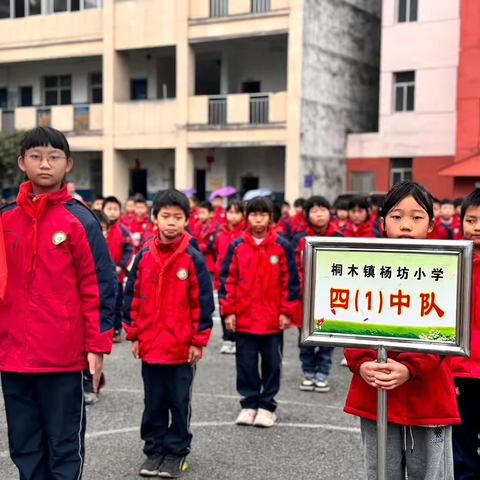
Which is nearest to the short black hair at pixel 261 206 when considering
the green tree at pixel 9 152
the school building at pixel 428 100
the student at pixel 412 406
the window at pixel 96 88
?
the student at pixel 412 406

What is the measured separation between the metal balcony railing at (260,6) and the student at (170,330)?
50.3 feet

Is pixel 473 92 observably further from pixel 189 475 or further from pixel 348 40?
pixel 189 475

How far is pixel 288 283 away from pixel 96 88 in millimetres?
19257

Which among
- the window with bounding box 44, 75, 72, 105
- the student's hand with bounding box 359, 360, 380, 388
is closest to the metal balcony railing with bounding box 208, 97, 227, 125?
the window with bounding box 44, 75, 72, 105

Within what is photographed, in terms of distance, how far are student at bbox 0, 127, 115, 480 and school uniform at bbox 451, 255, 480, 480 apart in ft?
5.93

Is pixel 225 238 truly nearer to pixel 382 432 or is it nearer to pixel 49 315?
pixel 49 315

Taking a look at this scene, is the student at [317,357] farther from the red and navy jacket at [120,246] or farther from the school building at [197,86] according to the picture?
the school building at [197,86]

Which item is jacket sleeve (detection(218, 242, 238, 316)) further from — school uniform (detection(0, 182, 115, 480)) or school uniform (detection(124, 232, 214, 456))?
school uniform (detection(0, 182, 115, 480))

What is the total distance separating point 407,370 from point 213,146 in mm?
17168

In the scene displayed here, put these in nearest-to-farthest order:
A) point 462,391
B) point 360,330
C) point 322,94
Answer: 1. point 360,330
2. point 462,391
3. point 322,94

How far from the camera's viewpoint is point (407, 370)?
2.34 metres

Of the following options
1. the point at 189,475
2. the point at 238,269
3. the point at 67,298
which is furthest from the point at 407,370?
the point at 238,269

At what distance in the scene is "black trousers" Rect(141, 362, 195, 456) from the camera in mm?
3861

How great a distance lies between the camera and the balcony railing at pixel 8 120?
2222 centimetres
